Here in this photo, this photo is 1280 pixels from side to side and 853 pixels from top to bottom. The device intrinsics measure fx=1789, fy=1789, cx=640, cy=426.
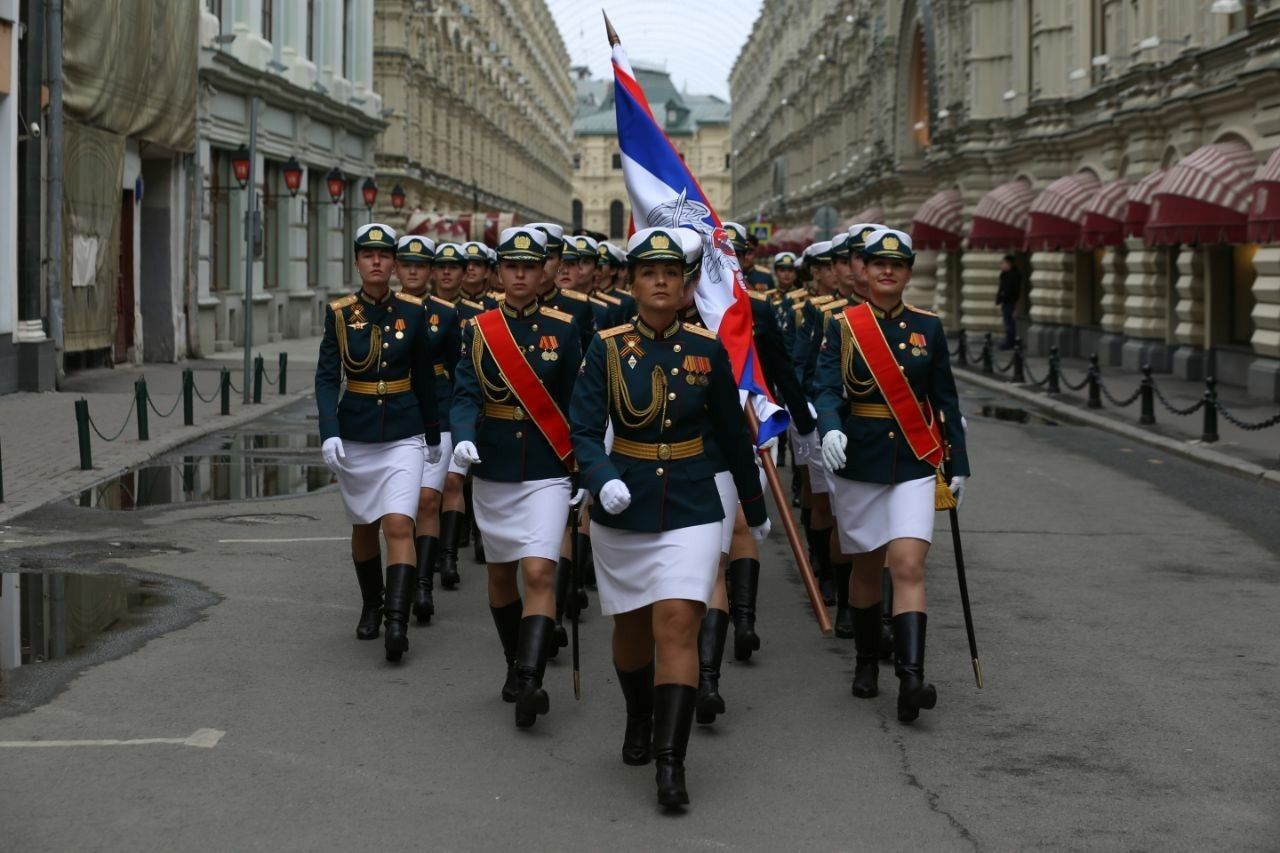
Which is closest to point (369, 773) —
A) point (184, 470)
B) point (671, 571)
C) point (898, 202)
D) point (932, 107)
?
point (671, 571)

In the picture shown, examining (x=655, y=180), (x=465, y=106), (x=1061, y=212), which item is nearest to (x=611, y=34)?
(x=655, y=180)

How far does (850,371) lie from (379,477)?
2.39 meters

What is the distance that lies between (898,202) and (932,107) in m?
6.28

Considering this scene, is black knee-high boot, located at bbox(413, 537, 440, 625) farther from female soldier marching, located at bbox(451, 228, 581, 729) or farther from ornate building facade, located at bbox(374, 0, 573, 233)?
ornate building facade, located at bbox(374, 0, 573, 233)

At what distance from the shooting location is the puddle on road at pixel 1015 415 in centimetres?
2303

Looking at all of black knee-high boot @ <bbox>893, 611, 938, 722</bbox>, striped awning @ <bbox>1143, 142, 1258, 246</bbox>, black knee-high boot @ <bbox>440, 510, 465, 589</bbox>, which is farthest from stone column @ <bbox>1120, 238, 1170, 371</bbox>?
black knee-high boot @ <bbox>893, 611, 938, 722</bbox>

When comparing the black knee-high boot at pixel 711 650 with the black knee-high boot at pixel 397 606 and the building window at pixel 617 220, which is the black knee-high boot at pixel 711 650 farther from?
the building window at pixel 617 220

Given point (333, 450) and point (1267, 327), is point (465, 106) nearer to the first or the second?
point (1267, 327)

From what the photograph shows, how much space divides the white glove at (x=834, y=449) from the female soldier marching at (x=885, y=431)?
49 millimetres

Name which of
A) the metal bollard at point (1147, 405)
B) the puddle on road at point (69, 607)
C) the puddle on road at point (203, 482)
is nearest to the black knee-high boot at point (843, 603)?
the puddle on road at point (69, 607)

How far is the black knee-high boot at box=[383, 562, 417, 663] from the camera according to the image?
321 inches

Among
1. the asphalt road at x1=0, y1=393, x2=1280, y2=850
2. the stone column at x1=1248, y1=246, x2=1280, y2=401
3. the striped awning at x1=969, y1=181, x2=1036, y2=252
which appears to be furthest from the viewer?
the striped awning at x1=969, y1=181, x2=1036, y2=252

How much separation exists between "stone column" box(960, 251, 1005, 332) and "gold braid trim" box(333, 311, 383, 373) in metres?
37.0

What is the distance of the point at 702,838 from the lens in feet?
18.4
